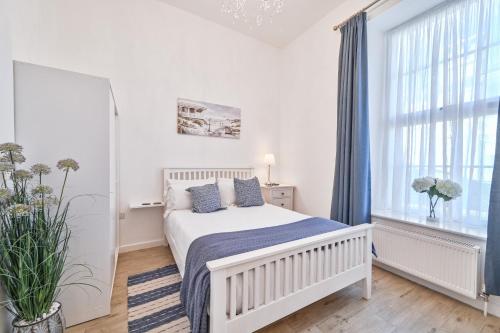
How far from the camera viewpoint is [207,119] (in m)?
3.22

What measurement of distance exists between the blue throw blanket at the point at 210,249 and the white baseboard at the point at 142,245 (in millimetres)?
1597

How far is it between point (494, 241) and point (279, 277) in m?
1.61

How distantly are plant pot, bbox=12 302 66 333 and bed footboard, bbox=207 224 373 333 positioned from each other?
84 cm

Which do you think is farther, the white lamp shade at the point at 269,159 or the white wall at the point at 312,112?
the white lamp shade at the point at 269,159

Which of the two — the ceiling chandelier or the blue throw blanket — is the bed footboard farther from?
the ceiling chandelier

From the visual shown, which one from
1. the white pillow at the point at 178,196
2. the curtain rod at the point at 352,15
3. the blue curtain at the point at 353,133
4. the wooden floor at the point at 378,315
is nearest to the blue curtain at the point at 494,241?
the wooden floor at the point at 378,315

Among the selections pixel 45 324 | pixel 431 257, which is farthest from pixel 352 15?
pixel 45 324

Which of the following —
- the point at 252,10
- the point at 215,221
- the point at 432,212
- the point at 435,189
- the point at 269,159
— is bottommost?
the point at 215,221

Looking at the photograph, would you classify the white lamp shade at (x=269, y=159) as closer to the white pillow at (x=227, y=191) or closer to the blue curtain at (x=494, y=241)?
the white pillow at (x=227, y=191)

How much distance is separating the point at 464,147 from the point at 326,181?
56.4 inches

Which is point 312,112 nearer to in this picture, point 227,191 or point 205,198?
point 227,191

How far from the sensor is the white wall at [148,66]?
7.55 ft

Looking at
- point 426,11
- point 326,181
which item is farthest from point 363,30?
point 326,181

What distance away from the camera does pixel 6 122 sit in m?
1.23
